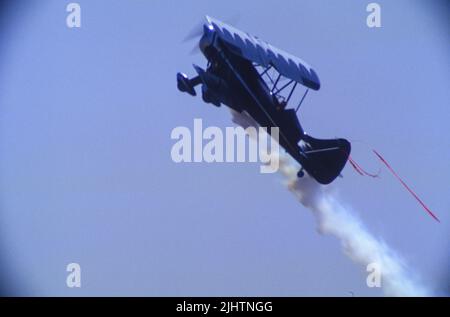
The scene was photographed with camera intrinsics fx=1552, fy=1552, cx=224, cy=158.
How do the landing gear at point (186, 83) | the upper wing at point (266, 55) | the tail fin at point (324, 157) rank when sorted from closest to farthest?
the upper wing at point (266, 55)
the landing gear at point (186, 83)
the tail fin at point (324, 157)

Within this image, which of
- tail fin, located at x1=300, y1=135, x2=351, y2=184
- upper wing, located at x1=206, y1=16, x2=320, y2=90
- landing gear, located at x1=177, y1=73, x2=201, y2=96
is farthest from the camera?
tail fin, located at x1=300, y1=135, x2=351, y2=184

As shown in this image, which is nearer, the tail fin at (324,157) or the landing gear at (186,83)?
the landing gear at (186,83)

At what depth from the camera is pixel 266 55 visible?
45.0 ft

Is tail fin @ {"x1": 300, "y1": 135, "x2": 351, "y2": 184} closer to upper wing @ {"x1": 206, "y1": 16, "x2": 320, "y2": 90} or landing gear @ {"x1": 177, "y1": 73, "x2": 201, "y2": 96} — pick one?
upper wing @ {"x1": 206, "y1": 16, "x2": 320, "y2": 90}

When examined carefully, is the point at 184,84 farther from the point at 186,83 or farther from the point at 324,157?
the point at 324,157

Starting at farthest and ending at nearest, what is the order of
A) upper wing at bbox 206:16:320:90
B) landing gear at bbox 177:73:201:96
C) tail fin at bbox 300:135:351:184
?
tail fin at bbox 300:135:351:184
landing gear at bbox 177:73:201:96
upper wing at bbox 206:16:320:90

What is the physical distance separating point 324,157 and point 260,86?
0.87m

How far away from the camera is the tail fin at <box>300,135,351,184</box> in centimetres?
1390

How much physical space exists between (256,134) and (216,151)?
0.40 m

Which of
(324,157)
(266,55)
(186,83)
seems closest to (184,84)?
(186,83)

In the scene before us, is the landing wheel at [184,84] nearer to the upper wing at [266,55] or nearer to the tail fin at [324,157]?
the upper wing at [266,55]

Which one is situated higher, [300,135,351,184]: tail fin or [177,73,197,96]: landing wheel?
[177,73,197,96]: landing wheel

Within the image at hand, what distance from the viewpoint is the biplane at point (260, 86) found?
13617mm
